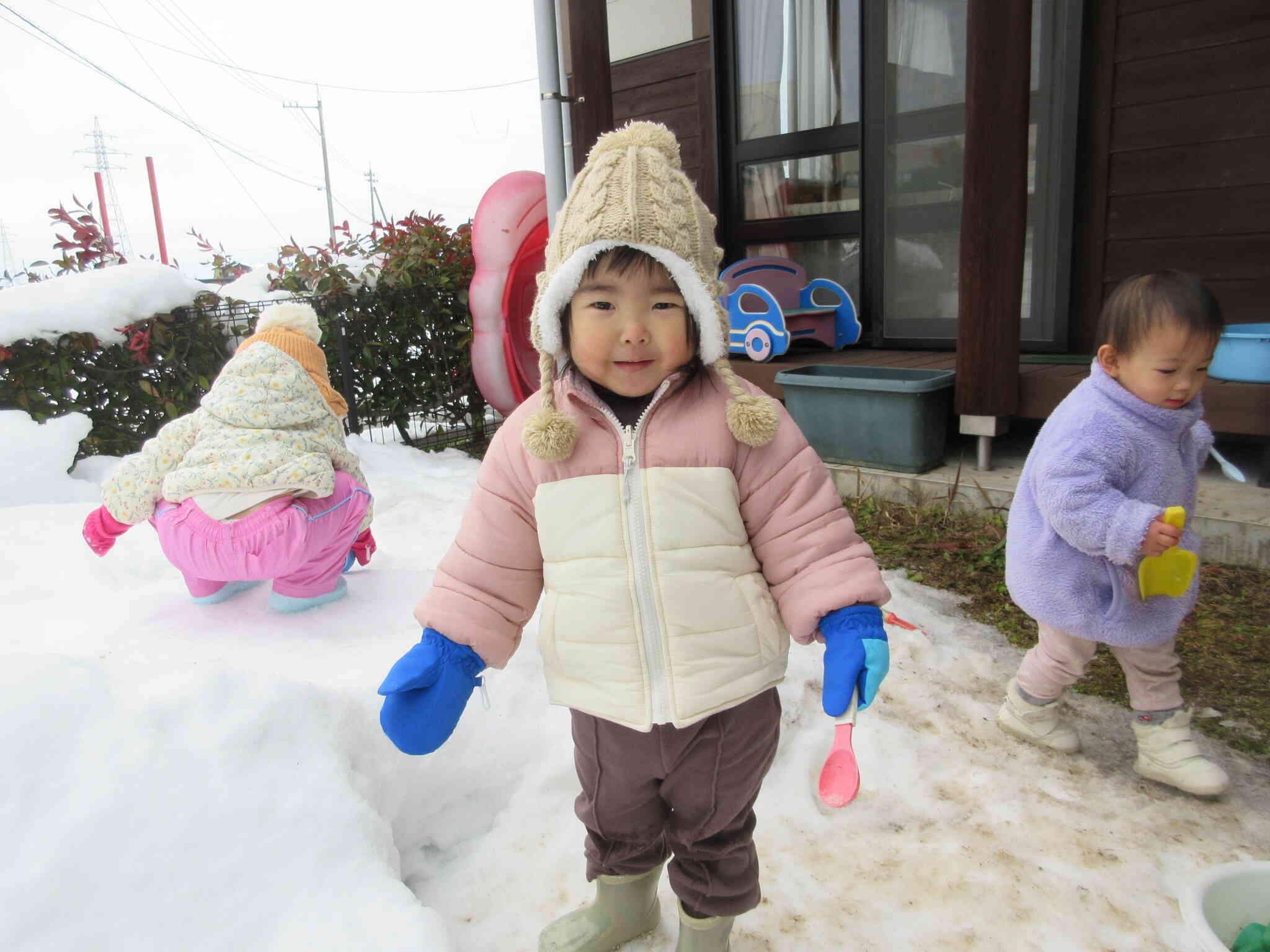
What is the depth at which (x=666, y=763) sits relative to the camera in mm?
1501

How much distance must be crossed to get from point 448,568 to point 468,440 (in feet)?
16.7

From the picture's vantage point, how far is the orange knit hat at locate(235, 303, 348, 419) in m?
3.06

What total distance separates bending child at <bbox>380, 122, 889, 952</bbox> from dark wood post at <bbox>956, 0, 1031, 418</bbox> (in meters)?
2.59

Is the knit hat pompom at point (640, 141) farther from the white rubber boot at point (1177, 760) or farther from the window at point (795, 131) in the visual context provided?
the window at point (795, 131)

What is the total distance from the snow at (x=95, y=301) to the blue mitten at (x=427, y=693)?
15.4 feet

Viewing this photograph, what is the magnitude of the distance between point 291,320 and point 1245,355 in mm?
3636

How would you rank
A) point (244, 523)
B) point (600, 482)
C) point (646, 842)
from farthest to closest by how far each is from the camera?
point (244, 523) → point (646, 842) → point (600, 482)

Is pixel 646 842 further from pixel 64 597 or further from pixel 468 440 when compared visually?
pixel 468 440

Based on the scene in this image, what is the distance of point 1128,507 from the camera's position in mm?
1873

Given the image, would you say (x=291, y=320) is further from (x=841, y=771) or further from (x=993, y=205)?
(x=993, y=205)

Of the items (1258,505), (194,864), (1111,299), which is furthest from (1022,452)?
(194,864)

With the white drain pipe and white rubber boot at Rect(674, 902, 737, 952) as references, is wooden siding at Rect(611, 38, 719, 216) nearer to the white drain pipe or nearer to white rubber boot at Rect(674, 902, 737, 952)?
the white drain pipe

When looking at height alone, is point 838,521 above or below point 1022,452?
above

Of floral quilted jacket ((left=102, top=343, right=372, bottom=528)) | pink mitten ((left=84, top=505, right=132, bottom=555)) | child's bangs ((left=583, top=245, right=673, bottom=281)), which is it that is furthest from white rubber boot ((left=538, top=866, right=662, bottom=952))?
pink mitten ((left=84, top=505, right=132, bottom=555))
